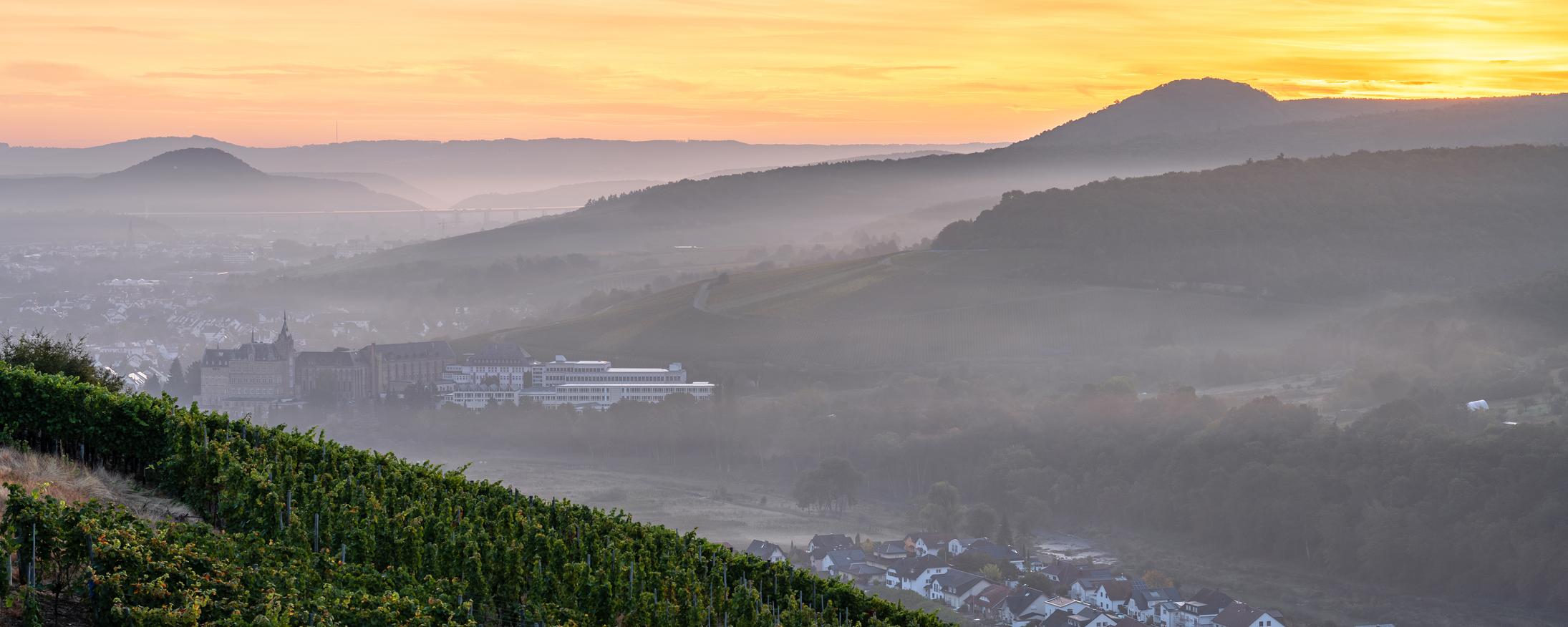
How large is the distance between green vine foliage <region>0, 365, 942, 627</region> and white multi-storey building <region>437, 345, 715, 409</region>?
4897 cm

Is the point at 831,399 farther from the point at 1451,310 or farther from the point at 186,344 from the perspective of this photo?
the point at 186,344

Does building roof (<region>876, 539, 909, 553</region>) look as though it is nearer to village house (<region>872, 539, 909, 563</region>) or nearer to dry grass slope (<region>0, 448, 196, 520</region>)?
village house (<region>872, 539, 909, 563</region>)

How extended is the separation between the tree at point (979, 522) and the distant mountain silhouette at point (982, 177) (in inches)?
3961

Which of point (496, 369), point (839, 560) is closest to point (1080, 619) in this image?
point (839, 560)

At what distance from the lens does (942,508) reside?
46656 mm

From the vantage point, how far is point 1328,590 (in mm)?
39312

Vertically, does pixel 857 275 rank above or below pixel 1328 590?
above

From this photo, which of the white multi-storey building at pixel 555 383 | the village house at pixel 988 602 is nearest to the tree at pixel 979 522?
the village house at pixel 988 602

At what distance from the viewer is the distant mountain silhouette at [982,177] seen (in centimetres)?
15712

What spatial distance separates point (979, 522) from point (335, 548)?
3187cm

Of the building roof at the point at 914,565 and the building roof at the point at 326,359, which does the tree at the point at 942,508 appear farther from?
the building roof at the point at 326,359

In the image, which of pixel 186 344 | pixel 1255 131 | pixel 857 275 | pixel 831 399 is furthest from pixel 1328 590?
pixel 1255 131

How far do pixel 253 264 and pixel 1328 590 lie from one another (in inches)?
5494

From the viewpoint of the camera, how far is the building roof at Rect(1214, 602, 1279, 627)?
106 ft
